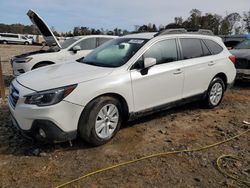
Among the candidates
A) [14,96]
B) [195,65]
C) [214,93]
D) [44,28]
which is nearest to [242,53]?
[214,93]

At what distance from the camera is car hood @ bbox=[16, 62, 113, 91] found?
13.5 feet

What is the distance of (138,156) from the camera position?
4.15m

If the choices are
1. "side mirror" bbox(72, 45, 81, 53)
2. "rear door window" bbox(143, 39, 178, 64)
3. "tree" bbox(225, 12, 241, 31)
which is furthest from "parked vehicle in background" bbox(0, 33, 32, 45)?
"rear door window" bbox(143, 39, 178, 64)

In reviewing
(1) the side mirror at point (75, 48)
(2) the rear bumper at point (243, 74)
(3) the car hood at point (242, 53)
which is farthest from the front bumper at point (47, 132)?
(3) the car hood at point (242, 53)

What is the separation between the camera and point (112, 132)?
4.57m

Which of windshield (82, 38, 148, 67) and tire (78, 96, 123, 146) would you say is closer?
tire (78, 96, 123, 146)

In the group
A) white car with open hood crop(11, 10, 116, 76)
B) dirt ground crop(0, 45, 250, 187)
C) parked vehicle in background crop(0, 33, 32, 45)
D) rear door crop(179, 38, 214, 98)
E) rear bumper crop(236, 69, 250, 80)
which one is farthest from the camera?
parked vehicle in background crop(0, 33, 32, 45)

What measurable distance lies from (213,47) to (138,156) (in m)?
3.44

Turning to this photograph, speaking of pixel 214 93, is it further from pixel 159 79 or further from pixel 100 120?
pixel 100 120

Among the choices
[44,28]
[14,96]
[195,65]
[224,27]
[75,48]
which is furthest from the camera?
[224,27]

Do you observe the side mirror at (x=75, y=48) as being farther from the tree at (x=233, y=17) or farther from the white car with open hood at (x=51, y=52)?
the tree at (x=233, y=17)

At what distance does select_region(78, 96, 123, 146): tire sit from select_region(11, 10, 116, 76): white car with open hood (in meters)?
5.10

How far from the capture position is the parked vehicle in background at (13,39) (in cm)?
4872

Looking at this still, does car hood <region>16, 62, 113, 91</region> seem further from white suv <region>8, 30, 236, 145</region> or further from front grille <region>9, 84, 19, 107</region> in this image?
front grille <region>9, 84, 19, 107</region>
